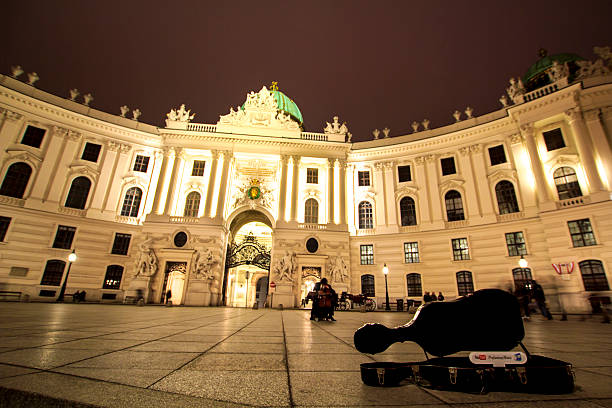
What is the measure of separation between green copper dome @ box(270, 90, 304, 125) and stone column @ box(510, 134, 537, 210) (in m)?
25.2

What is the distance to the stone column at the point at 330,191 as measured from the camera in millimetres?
27675

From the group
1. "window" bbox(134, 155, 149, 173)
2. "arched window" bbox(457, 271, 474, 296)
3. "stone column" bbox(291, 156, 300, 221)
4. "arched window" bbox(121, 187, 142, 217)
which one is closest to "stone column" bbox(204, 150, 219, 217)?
"window" bbox(134, 155, 149, 173)

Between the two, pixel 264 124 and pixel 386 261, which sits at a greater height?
pixel 264 124

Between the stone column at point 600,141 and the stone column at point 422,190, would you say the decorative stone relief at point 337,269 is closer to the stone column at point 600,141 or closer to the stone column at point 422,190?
the stone column at point 422,190

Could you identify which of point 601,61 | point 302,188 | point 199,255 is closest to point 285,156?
point 302,188

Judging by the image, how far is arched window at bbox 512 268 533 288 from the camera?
2171 cm

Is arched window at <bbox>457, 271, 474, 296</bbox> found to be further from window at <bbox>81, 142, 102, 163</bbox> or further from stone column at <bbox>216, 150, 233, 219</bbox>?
window at <bbox>81, 142, 102, 163</bbox>

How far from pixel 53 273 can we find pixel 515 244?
38.1 m

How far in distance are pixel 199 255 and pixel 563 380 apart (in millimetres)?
25687

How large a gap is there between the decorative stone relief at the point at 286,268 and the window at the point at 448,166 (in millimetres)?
17048

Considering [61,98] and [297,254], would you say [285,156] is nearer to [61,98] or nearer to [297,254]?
[297,254]

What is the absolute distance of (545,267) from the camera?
21.2 meters

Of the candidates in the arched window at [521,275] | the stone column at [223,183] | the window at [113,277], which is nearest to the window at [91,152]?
the window at [113,277]

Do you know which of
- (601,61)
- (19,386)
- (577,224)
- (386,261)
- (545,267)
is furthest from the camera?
(386,261)
